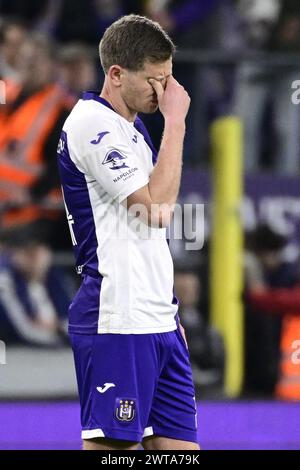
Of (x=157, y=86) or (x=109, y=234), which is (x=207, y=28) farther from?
(x=109, y=234)

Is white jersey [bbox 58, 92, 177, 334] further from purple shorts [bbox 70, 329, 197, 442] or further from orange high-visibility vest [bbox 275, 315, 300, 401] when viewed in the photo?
orange high-visibility vest [bbox 275, 315, 300, 401]

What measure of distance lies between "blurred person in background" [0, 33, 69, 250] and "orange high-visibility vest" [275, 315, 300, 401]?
1.82 m

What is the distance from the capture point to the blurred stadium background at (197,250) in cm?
807

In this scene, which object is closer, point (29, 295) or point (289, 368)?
point (289, 368)

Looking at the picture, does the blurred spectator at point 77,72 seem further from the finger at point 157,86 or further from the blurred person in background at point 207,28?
the finger at point 157,86

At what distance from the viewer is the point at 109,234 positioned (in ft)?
12.5

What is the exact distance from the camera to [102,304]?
385cm

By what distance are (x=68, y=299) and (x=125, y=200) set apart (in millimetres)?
4592

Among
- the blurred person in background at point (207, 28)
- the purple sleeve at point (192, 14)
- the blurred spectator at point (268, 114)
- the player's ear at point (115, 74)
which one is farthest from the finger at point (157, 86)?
the purple sleeve at point (192, 14)

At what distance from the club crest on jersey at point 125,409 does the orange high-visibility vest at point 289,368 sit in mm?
4292

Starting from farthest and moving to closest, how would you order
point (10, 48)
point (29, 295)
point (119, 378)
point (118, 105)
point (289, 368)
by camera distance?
1. point (10, 48)
2. point (29, 295)
3. point (289, 368)
4. point (118, 105)
5. point (119, 378)

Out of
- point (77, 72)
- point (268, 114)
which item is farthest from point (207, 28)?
point (77, 72)

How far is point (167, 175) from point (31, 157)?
477cm

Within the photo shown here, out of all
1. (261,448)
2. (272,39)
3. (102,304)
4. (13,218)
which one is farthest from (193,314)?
(102,304)
